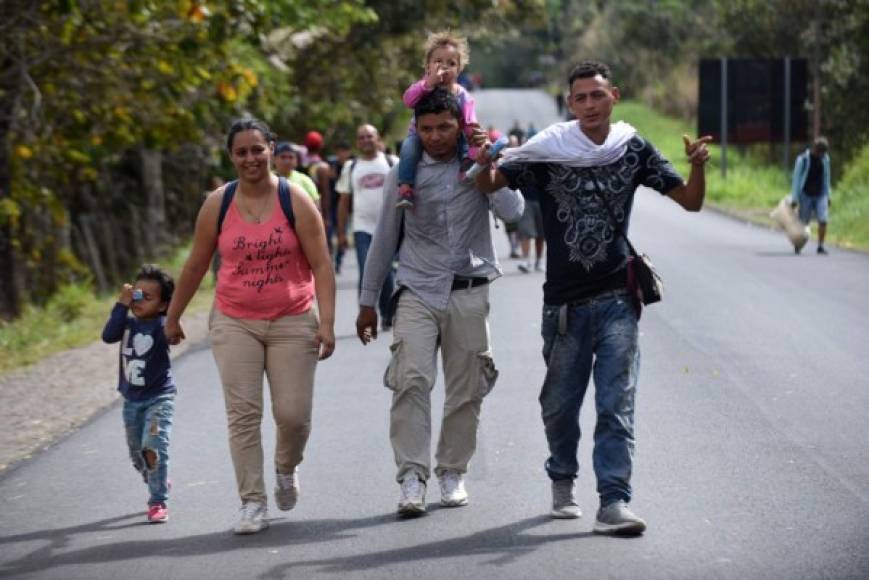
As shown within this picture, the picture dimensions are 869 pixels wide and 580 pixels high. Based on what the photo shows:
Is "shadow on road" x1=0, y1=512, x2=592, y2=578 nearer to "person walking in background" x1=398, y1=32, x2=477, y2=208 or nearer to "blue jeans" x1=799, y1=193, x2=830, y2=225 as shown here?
"person walking in background" x1=398, y1=32, x2=477, y2=208

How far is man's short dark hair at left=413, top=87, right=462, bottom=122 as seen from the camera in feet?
24.3

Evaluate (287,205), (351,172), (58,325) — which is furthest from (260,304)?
(58,325)

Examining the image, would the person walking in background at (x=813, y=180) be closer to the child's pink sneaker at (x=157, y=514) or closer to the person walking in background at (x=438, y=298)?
the person walking in background at (x=438, y=298)

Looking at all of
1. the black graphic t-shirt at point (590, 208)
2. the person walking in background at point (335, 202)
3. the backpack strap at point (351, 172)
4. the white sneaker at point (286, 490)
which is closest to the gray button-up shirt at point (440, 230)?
the black graphic t-shirt at point (590, 208)

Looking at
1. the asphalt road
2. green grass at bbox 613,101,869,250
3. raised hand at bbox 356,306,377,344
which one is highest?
raised hand at bbox 356,306,377,344

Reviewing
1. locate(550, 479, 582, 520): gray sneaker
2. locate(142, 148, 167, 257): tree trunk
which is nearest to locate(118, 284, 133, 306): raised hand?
locate(550, 479, 582, 520): gray sneaker

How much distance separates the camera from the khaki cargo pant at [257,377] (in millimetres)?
7324

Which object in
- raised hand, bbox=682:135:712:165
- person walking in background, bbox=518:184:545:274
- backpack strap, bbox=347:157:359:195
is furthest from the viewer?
person walking in background, bbox=518:184:545:274

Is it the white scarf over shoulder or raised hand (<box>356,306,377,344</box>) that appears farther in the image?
raised hand (<box>356,306,377,344</box>)

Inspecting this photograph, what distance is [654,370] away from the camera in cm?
1252

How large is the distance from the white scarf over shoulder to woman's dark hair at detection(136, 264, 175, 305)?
1.72 metres

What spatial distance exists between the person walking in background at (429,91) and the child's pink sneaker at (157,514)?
1.71 meters

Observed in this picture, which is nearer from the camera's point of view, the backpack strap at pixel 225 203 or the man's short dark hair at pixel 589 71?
the man's short dark hair at pixel 589 71

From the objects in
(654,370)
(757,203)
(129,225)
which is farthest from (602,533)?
(757,203)
